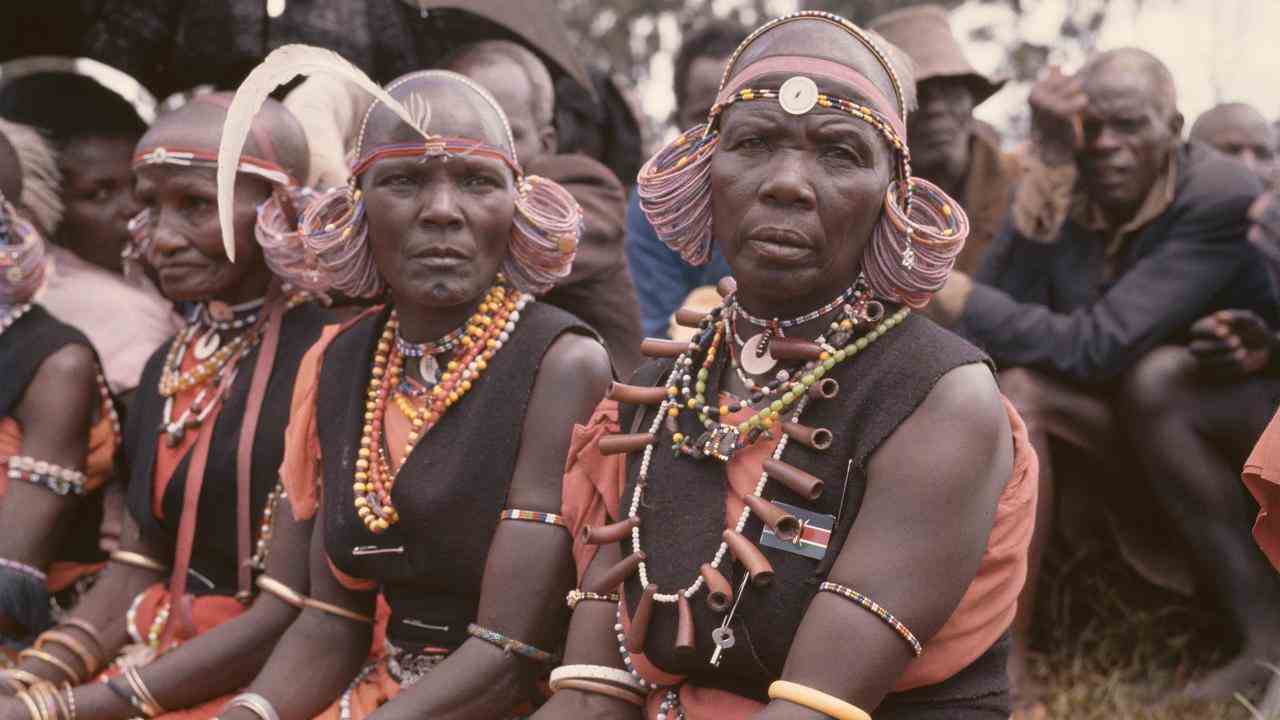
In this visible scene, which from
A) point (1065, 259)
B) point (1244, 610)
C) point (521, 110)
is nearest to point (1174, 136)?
point (1065, 259)

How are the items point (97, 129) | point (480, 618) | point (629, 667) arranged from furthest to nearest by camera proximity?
point (97, 129) → point (480, 618) → point (629, 667)

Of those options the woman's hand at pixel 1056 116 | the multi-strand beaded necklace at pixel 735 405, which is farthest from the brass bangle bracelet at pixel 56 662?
the woman's hand at pixel 1056 116

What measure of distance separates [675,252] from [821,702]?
12.6ft

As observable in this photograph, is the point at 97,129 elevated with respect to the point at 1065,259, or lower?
Answer: elevated

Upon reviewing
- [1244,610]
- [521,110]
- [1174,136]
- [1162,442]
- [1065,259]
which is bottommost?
[1244,610]

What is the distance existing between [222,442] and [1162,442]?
10.3ft

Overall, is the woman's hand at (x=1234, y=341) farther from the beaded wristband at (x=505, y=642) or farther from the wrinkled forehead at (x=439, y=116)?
the beaded wristband at (x=505, y=642)

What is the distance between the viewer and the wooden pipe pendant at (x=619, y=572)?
273 centimetres

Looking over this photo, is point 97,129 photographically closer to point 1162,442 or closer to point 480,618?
point 480,618

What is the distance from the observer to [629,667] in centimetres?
288

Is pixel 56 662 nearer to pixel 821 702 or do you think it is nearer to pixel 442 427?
pixel 442 427

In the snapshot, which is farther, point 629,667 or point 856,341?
point 629,667

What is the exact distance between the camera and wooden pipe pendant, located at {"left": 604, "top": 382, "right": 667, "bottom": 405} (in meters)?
2.86

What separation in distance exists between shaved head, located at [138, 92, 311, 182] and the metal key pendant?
225 cm
